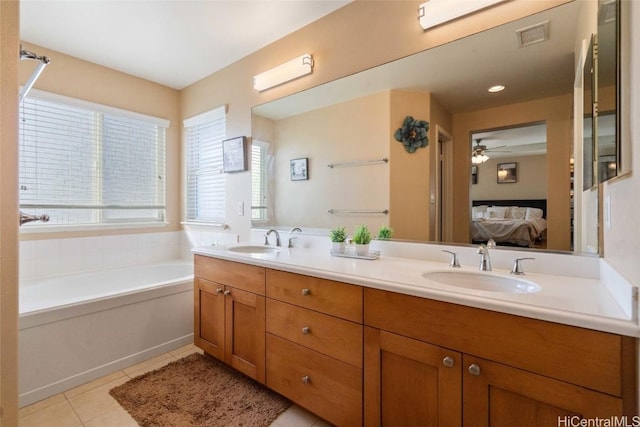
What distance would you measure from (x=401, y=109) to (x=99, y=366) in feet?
8.51

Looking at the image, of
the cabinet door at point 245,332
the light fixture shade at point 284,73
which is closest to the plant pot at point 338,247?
the cabinet door at point 245,332

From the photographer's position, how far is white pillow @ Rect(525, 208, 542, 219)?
A: 1380 millimetres

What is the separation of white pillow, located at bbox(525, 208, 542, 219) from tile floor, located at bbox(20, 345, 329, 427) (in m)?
1.47

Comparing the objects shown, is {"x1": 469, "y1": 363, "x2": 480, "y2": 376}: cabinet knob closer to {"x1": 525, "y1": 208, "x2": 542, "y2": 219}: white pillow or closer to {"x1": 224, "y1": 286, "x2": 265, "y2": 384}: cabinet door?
{"x1": 525, "y1": 208, "x2": 542, "y2": 219}: white pillow

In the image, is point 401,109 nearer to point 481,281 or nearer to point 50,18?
point 481,281

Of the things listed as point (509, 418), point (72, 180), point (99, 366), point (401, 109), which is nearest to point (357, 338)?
point (509, 418)

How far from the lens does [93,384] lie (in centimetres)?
194

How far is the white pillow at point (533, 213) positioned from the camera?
1.38 m

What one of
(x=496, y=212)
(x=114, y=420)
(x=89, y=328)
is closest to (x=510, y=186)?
(x=496, y=212)

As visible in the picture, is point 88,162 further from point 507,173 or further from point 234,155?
point 507,173

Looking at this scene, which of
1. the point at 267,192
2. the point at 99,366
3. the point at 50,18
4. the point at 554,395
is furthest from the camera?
the point at 267,192

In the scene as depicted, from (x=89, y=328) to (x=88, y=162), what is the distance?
64.2 inches

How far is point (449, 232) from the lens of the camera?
161cm

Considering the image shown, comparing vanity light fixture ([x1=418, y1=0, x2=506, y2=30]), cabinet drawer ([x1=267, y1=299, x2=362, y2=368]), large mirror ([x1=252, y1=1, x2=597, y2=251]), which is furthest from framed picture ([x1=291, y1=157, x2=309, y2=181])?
vanity light fixture ([x1=418, y1=0, x2=506, y2=30])
